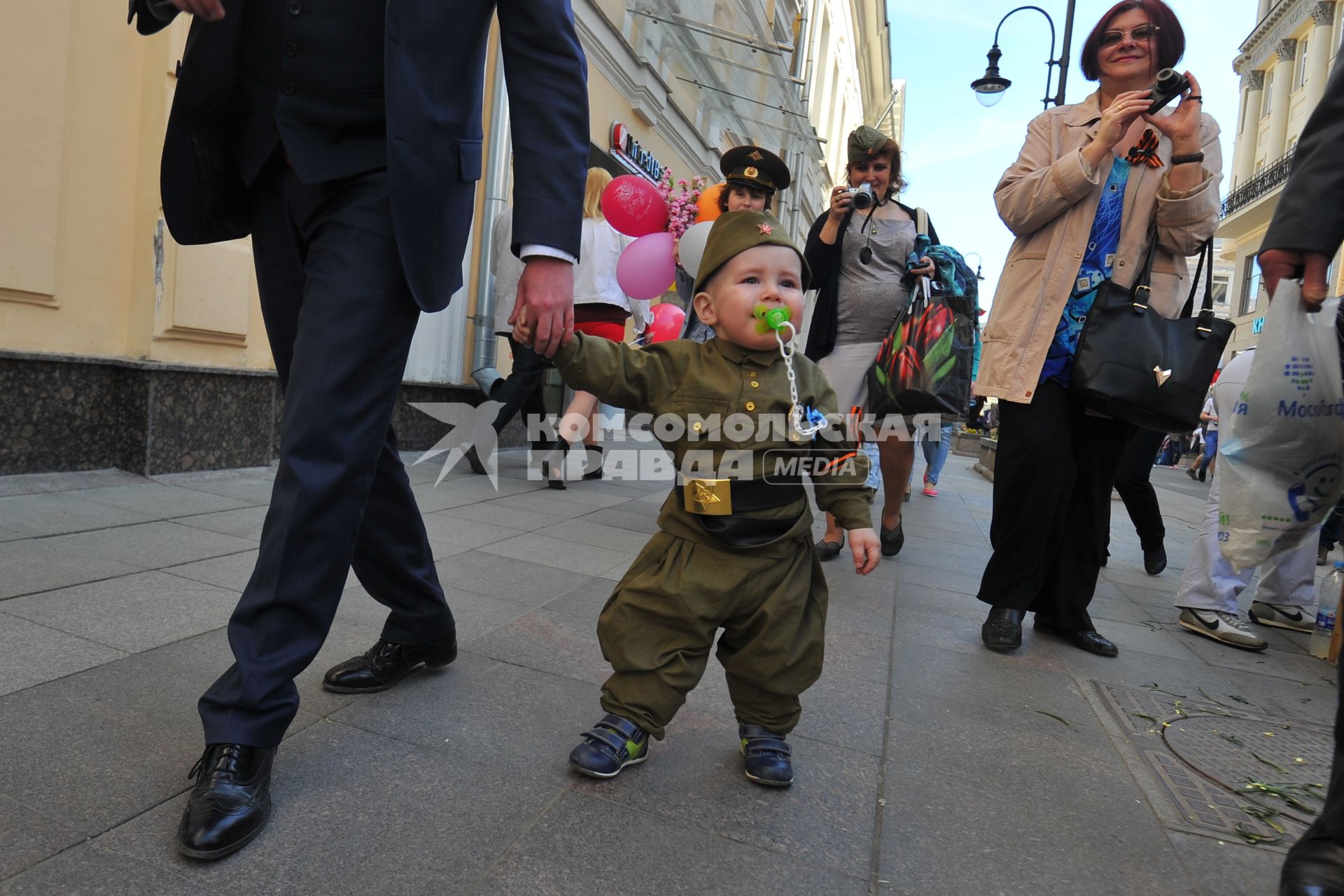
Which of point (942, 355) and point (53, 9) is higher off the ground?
point (53, 9)

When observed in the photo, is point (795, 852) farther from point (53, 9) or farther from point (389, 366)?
point (53, 9)

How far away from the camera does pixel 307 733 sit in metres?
2.00

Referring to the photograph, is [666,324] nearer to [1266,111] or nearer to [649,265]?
[649,265]

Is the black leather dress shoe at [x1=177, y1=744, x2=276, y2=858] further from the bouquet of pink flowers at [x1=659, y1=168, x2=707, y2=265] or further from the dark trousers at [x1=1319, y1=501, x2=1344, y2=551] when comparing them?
the dark trousers at [x1=1319, y1=501, x2=1344, y2=551]

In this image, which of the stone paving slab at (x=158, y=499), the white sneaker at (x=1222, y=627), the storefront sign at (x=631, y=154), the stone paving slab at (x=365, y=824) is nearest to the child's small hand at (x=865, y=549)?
the stone paving slab at (x=365, y=824)

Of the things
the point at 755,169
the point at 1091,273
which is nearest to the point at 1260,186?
the point at 755,169

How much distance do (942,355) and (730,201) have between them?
131cm

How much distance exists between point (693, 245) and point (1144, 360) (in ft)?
7.37

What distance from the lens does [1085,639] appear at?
3.45 m

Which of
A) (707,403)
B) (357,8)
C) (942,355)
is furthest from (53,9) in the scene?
(942,355)

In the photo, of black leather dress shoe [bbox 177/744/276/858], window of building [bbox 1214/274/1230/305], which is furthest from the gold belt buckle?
window of building [bbox 1214/274/1230/305]

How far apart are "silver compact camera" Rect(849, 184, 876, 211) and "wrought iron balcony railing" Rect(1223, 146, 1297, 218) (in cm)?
3328

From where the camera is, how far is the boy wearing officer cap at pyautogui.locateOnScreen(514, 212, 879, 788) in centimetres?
200

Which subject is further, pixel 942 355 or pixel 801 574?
pixel 942 355
